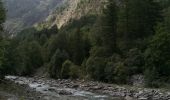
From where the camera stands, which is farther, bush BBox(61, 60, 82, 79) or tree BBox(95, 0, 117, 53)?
bush BBox(61, 60, 82, 79)

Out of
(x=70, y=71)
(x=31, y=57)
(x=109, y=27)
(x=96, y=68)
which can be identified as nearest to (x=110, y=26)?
(x=109, y=27)

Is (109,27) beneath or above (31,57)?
above

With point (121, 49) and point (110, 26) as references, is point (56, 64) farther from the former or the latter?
point (121, 49)

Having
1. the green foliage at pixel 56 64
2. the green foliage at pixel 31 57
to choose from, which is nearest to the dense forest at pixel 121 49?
the green foliage at pixel 56 64

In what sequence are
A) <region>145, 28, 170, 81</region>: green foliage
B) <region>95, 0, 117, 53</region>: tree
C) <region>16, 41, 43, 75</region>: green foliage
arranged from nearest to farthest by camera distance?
<region>145, 28, 170, 81</region>: green foliage < <region>95, 0, 117, 53</region>: tree < <region>16, 41, 43, 75</region>: green foliage

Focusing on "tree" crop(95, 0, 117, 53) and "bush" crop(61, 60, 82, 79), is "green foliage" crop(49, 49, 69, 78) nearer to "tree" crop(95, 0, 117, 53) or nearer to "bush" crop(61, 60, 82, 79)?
"bush" crop(61, 60, 82, 79)

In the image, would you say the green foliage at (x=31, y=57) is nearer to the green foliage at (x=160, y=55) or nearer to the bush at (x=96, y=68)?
the bush at (x=96, y=68)

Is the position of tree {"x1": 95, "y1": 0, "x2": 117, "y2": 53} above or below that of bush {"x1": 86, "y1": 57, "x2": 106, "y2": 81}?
above

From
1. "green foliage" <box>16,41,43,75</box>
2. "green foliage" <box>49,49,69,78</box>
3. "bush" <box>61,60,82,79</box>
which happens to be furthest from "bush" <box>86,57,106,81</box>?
"green foliage" <box>16,41,43,75</box>

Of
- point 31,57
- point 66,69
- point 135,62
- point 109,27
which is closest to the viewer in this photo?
point 135,62

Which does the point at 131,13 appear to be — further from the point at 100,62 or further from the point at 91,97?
the point at 91,97

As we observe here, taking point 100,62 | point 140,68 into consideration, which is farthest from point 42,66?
point 140,68

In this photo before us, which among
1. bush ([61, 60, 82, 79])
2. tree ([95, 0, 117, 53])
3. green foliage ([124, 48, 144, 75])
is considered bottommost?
bush ([61, 60, 82, 79])

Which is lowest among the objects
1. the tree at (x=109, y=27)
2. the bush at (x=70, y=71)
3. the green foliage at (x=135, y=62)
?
the bush at (x=70, y=71)
